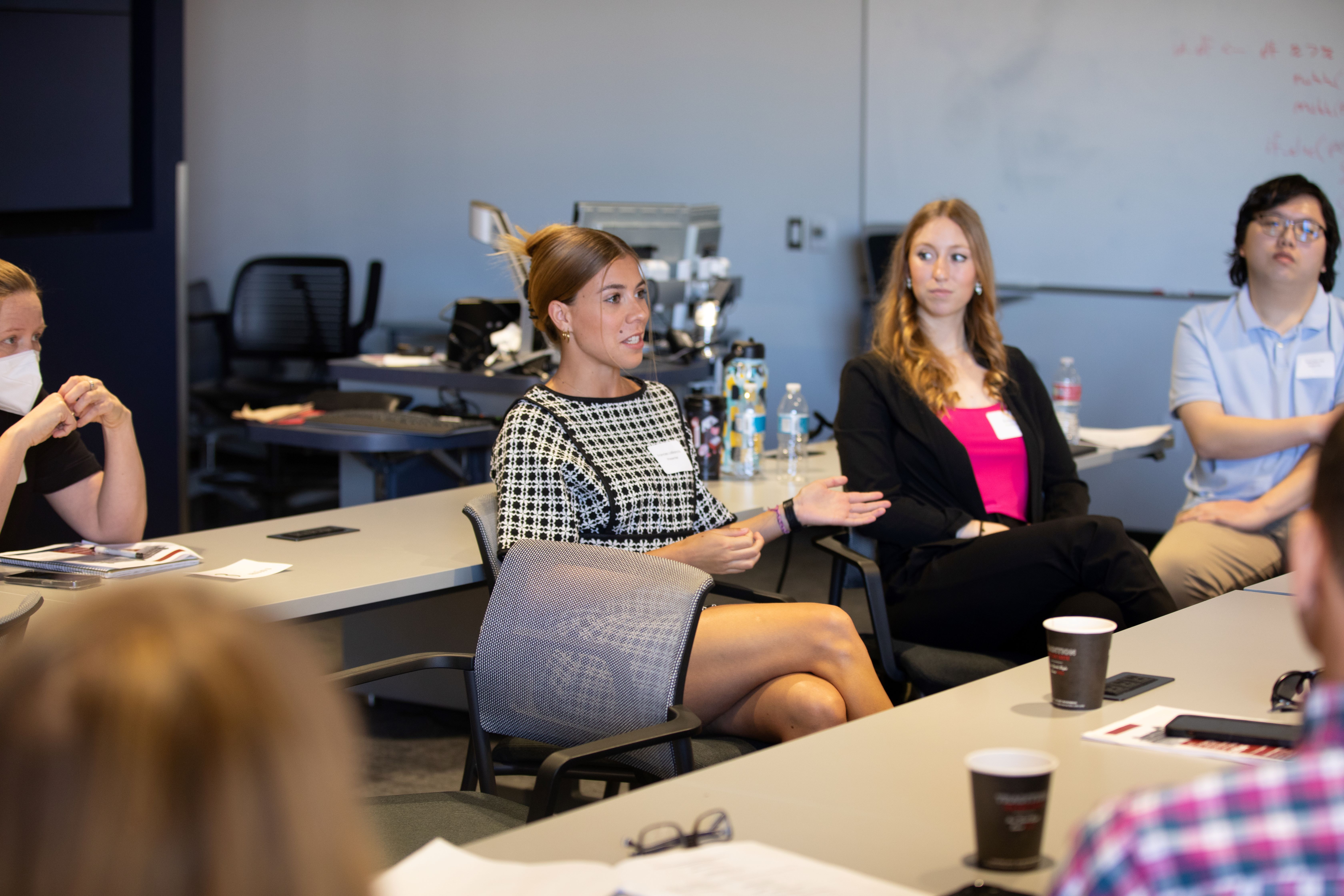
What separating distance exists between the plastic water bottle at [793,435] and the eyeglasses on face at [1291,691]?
1653 mm

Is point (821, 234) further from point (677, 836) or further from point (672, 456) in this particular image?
point (677, 836)

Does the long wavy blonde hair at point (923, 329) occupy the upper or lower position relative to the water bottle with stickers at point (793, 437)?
upper

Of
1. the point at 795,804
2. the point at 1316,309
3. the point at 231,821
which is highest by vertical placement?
the point at 1316,309

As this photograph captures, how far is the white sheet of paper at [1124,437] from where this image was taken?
3.59 metres

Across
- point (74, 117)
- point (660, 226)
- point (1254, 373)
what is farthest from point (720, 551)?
point (74, 117)

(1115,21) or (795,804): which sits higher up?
(1115,21)

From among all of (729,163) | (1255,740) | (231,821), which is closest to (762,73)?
(729,163)

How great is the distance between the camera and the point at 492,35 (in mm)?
6504

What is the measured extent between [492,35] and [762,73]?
150 centimetres

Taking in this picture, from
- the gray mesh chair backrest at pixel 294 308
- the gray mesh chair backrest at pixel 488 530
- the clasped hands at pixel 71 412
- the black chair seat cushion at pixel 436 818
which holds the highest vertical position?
the gray mesh chair backrest at pixel 294 308

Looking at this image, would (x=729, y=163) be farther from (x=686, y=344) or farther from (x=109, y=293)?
(x=109, y=293)

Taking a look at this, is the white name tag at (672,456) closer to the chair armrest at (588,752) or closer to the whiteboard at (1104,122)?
the chair armrest at (588,752)

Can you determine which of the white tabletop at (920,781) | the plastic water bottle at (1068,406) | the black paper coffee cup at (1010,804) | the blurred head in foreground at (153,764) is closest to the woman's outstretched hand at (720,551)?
the white tabletop at (920,781)

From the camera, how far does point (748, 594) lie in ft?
7.73
